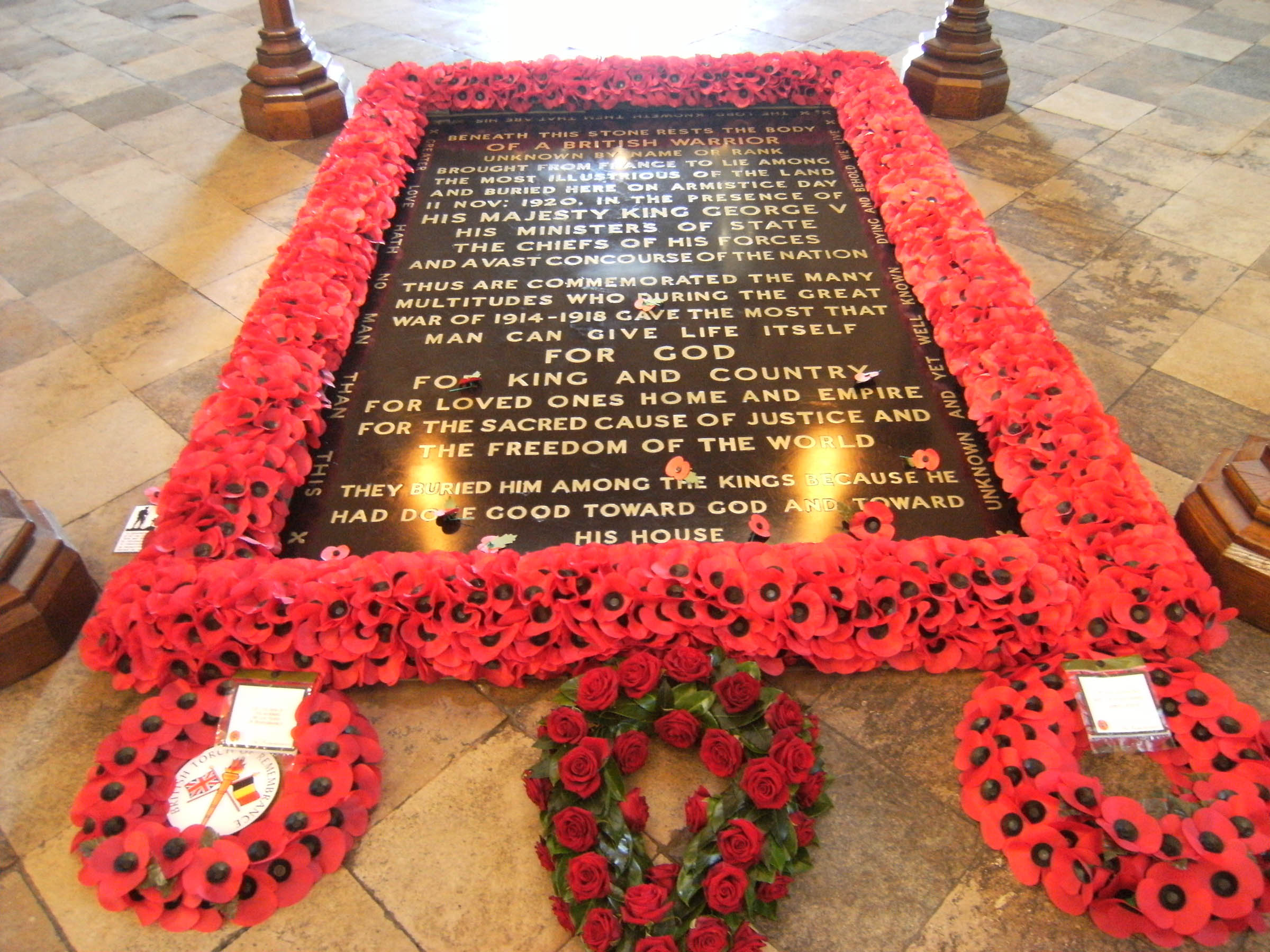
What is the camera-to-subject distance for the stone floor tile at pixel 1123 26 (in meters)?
7.09

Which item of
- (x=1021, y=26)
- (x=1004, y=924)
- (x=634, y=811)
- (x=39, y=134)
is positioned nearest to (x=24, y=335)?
(x=39, y=134)

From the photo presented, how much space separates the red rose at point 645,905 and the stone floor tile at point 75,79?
671 centimetres

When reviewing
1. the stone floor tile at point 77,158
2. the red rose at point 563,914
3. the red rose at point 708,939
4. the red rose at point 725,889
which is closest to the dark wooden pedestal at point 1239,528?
the red rose at point 725,889

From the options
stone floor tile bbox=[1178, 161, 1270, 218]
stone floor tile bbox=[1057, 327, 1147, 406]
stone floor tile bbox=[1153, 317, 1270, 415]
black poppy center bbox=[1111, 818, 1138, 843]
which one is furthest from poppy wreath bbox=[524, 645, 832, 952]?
stone floor tile bbox=[1178, 161, 1270, 218]

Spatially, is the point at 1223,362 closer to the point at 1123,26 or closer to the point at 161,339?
the point at 161,339

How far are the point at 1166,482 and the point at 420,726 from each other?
263 cm

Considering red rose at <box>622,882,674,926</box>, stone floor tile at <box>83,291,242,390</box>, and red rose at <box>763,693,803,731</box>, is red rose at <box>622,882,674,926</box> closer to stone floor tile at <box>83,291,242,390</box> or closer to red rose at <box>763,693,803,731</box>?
red rose at <box>763,693,803,731</box>

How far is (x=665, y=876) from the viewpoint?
203 cm

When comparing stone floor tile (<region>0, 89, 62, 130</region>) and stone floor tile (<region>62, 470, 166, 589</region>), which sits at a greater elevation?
stone floor tile (<region>62, 470, 166, 589</region>)

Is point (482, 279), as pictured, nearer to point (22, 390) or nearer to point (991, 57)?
point (22, 390)

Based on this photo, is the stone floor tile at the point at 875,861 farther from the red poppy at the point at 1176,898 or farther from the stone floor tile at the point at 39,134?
the stone floor tile at the point at 39,134

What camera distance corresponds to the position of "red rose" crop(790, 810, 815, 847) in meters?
2.11

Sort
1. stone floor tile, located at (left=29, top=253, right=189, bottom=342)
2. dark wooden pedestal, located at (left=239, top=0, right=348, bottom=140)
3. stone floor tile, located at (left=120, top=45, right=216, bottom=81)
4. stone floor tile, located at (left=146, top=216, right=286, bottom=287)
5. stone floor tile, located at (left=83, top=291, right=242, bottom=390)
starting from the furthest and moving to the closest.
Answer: stone floor tile, located at (left=120, top=45, right=216, bottom=81), dark wooden pedestal, located at (left=239, top=0, right=348, bottom=140), stone floor tile, located at (left=146, top=216, right=286, bottom=287), stone floor tile, located at (left=29, top=253, right=189, bottom=342), stone floor tile, located at (left=83, top=291, right=242, bottom=390)

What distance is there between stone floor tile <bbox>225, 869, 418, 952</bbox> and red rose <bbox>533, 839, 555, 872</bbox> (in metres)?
0.33
